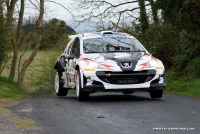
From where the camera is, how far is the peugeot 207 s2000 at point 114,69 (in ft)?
48.8

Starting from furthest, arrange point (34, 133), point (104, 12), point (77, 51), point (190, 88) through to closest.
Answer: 1. point (104, 12)
2. point (190, 88)
3. point (77, 51)
4. point (34, 133)

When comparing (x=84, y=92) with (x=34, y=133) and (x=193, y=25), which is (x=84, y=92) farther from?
(x=193, y=25)

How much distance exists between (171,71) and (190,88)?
557cm

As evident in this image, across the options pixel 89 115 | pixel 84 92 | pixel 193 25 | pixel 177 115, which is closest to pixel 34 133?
pixel 89 115

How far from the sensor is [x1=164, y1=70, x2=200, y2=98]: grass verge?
19353mm

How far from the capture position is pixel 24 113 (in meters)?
12.5

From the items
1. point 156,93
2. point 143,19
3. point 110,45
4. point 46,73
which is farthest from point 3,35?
point 46,73

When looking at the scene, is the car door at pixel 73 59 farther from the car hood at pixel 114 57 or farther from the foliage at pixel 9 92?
the foliage at pixel 9 92

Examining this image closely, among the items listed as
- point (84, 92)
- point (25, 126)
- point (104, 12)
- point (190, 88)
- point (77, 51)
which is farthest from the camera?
point (104, 12)

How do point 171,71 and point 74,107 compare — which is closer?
point 74,107

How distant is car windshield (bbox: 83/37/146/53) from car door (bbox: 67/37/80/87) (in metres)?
0.31

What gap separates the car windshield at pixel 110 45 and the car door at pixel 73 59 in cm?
31

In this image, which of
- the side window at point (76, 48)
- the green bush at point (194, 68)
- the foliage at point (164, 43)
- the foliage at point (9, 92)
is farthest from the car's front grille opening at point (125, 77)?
the foliage at point (164, 43)

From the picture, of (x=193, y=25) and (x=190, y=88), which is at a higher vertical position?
(x=193, y=25)
